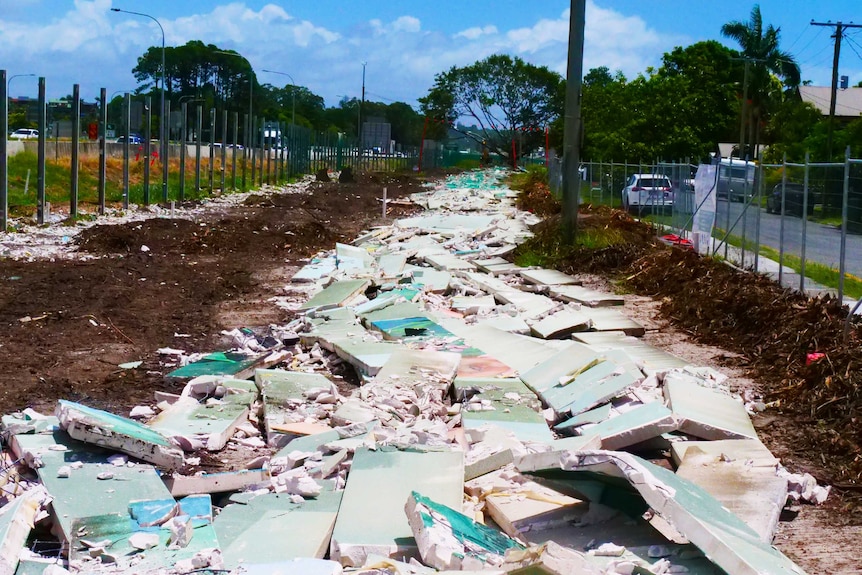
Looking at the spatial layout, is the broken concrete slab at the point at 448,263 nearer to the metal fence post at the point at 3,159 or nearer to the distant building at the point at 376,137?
the metal fence post at the point at 3,159

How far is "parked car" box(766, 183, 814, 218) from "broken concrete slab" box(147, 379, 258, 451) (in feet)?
26.3

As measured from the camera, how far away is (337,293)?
12.4 m

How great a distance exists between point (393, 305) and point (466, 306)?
1113 mm

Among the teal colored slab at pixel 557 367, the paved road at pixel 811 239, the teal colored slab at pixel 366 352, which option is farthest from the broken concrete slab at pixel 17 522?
the paved road at pixel 811 239

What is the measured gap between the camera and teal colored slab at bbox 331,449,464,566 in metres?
4.39

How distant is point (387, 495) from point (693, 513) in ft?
4.98

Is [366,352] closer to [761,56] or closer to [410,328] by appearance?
[410,328]

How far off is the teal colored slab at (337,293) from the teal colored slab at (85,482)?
6.20 metres

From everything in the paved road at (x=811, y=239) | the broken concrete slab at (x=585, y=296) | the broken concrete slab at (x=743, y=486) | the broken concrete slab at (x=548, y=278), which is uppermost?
the paved road at (x=811, y=239)

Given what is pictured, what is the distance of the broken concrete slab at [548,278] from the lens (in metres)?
14.2

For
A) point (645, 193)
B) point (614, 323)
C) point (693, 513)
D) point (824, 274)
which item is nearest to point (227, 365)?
point (614, 323)

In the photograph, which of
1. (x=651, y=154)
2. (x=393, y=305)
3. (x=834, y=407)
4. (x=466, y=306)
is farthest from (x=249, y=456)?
(x=651, y=154)

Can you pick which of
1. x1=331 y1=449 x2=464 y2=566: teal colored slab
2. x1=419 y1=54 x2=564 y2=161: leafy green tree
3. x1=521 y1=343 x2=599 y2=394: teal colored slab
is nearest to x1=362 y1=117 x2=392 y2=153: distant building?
x1=419 y1=54 x2=564 y2=161: leafy green tree

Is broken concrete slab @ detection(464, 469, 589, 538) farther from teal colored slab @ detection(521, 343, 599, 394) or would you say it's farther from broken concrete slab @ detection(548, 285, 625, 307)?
broken concrete slab @ detection(548, 285, 625, 307)
